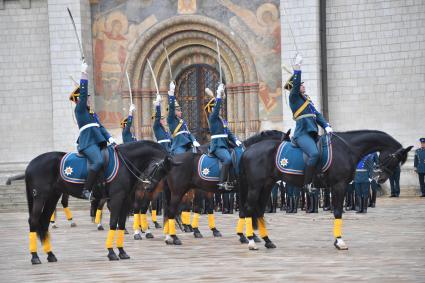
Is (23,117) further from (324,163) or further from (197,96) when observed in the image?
(324,163)

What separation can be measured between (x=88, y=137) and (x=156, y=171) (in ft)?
3.76

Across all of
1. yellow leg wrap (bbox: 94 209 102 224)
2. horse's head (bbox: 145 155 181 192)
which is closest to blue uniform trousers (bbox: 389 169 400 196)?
yellow leg wrap (bbox: 94 209 102 224)

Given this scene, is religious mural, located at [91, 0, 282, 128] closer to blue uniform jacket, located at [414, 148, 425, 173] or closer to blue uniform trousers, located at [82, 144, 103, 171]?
blue uniform jacket, located at [414, 148, 425, 173]

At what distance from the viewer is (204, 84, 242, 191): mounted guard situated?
55.5ft

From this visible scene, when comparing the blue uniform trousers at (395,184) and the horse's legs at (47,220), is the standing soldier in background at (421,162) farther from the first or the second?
the horse's legs at (47,220)

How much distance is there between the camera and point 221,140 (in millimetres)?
17359

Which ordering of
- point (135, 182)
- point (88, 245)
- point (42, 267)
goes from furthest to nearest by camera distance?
point (88, 245)
point (135, 182)
point (42, 267)

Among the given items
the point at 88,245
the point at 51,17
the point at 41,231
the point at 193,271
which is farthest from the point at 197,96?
the point at 193,271

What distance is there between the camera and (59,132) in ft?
105

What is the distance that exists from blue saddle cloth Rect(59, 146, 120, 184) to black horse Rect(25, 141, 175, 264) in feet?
0.25

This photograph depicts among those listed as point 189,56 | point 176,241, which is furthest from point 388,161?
point 189,56

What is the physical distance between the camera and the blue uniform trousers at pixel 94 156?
14.5 m

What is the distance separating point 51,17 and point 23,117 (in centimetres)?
351

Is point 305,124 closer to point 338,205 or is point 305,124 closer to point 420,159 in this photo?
point 338,205
